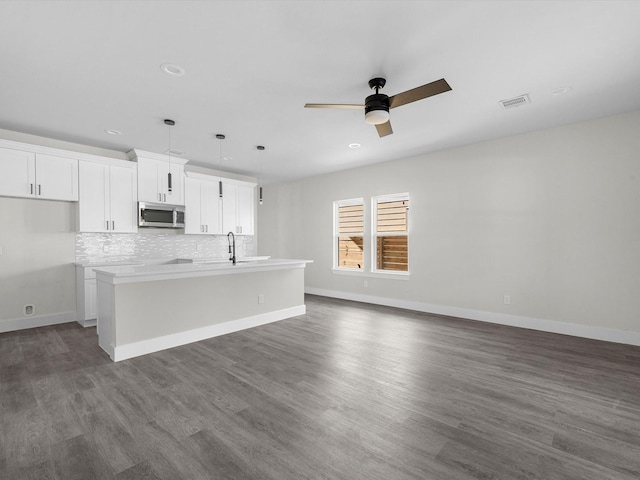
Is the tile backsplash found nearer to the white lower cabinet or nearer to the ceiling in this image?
the white lower cabinet

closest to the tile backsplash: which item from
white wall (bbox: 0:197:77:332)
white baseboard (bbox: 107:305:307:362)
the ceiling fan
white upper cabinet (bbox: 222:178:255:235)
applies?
white wall (bbox: 0:197:77:332)

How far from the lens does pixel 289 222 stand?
25.7 feet

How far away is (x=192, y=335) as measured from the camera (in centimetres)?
380

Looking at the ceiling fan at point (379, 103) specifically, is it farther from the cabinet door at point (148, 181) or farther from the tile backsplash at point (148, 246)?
the tile backsplash at point (148, 246)

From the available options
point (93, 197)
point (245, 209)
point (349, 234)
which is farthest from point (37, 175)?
point (349, 234)

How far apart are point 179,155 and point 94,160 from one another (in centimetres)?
125

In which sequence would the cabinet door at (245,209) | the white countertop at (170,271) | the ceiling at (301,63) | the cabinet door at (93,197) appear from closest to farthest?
the ceiling at (301,63) → the white countertop at (170,271) → the cabinet door at (93,197) → the cabinet door at (245,209)

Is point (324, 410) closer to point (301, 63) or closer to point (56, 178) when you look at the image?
point (301, 63)

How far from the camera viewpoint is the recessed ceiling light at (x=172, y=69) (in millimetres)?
2725

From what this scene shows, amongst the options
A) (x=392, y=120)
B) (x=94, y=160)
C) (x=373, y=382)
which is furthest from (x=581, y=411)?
(x=94, y=160)

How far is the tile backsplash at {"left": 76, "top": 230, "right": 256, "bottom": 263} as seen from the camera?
16.5 feet

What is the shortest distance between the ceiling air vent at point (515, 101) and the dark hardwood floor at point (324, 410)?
278 centimetres

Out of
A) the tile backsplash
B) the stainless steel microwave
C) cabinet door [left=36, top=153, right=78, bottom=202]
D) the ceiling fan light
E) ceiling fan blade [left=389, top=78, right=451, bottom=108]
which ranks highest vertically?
ceiling fan blade [left=389, top=78, right=451, bottom=108]

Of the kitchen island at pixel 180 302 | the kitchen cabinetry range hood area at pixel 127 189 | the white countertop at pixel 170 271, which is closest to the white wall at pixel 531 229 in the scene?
the kitchen island at pixel 180 302
